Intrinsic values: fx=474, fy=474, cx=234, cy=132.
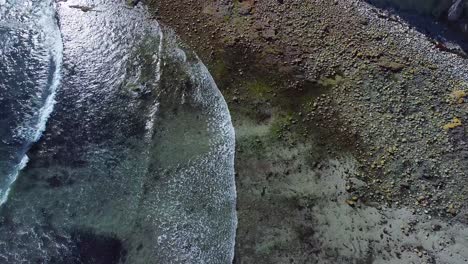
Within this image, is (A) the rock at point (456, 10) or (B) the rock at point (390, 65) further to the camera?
(A) the rock at point (456, 10)

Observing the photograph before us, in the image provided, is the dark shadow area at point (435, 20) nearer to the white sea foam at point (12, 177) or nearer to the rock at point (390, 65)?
the rock at point (390, 65)

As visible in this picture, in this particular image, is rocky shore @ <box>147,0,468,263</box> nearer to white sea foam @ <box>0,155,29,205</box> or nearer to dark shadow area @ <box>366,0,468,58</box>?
dark shadow area @ <box>366,0,468,58</box>

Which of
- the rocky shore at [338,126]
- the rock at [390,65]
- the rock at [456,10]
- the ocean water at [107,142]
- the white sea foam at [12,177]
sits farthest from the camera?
the rock at [456,10]

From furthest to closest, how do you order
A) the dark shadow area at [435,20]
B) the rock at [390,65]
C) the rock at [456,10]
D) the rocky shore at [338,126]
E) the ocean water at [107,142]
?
the dark shadow area at [435,20] < the rock at [456,10] < the rock at [390,65] < the rocky shore at [338,126] < the ocean water at [107,142]

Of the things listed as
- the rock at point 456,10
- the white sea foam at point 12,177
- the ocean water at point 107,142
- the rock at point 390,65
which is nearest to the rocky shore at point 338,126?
the rock at point 390,65

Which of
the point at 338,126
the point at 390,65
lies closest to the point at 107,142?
the point at 338,126

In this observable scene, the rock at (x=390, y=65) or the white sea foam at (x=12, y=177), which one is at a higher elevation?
the rock at (x=390, y=65)

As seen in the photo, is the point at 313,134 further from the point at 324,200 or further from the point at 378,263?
the point at 378,263
